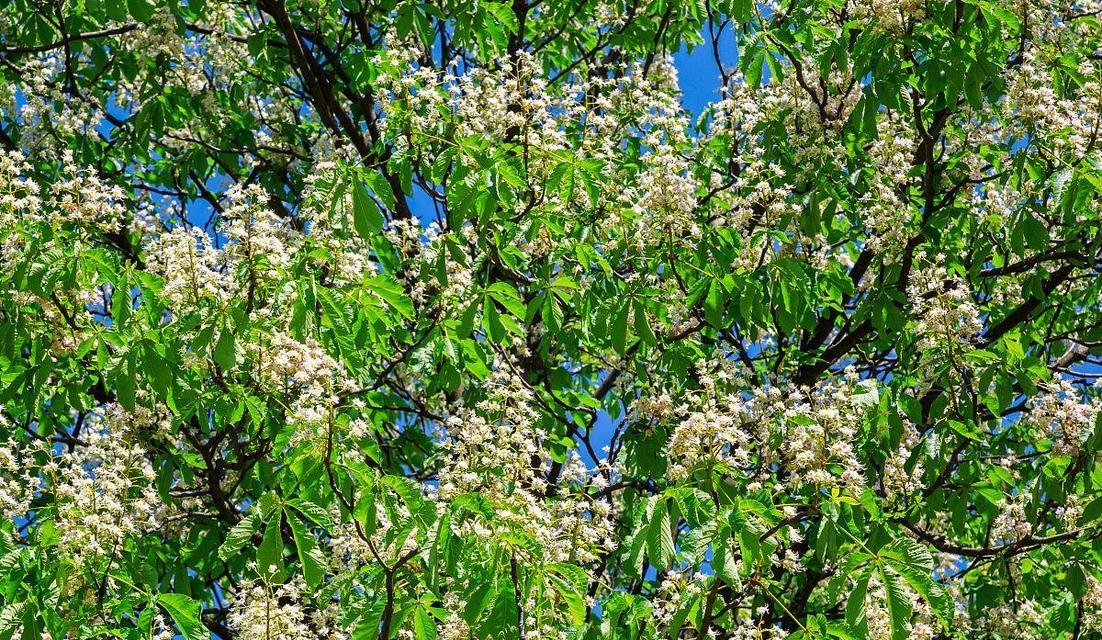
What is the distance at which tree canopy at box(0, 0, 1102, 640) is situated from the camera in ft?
15.0

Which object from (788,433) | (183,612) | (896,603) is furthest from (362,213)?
(896,603)

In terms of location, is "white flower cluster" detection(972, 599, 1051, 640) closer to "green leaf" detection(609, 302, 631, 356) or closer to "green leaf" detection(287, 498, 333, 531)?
"green leaf" detection(609, 302, 631, 356)

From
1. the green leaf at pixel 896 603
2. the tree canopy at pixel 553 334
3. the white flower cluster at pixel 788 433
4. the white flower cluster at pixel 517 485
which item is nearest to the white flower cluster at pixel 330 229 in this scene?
the tree canopy at pixel 553 334

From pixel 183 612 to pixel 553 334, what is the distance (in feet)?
7.62

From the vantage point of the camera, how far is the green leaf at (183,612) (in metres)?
4.71

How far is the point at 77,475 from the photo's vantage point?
5195 millimetres

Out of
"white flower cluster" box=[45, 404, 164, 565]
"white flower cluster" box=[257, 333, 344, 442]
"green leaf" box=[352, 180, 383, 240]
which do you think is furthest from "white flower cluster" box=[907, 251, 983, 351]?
"white flower cluster" box=[45, 404, 164, 565]

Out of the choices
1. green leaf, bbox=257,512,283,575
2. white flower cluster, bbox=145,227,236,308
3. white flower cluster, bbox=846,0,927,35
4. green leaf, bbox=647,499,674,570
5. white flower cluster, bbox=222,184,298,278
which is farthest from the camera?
white flower cluster, bbox=846,0,927,35

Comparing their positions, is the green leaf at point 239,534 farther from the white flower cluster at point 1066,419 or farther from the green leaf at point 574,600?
the white flower cluster at point 1066,419

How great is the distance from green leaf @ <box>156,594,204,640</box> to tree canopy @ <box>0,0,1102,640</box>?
0.03m

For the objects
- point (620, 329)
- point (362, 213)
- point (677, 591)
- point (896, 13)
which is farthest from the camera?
point (896, 13)

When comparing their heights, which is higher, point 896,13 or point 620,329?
point 896,13

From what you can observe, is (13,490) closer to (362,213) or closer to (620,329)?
(362,213)

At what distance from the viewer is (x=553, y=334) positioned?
6.21 meters
